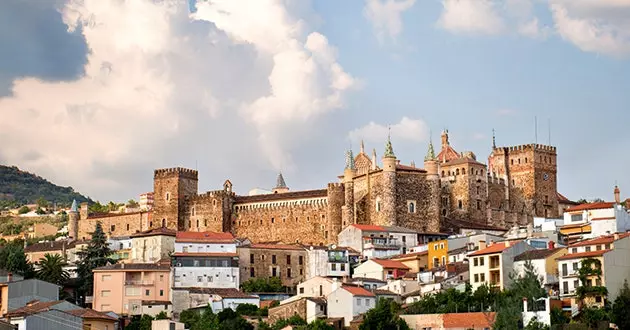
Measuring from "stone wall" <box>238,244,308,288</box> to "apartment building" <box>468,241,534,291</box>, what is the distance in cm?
1789

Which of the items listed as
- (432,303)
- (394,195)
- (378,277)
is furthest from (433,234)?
(432,303)

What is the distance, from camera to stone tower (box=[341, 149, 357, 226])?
92.8 metres

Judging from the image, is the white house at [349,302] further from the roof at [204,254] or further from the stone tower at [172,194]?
the stone tower at [172,194]

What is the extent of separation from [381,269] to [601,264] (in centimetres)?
1828

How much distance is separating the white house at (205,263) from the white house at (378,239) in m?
9.20

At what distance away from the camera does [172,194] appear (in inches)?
4023

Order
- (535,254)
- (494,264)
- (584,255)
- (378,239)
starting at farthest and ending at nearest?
(378,239)
(535,254)
(494,264)
(584,255)

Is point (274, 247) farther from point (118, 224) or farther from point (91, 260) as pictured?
point (118, 224)

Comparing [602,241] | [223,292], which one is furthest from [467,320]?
[223,292]

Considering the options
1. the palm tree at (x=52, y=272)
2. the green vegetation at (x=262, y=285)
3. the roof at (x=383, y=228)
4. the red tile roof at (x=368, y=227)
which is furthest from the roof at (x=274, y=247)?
the palm tree at (x=52, y=272)

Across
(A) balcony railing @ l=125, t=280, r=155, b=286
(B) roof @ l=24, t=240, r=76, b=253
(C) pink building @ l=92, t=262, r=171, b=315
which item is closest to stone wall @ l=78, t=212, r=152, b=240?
(B) roof @ l=24, t=240, r=76, b=253

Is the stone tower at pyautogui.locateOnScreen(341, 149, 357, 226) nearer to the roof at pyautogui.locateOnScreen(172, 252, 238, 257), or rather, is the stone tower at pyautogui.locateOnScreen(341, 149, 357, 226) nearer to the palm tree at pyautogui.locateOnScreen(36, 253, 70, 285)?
the roof at pyautogui.locateOnScreen(172, 252, 238, 257)

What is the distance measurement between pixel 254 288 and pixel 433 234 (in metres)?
16.5

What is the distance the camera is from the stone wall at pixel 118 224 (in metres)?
106
